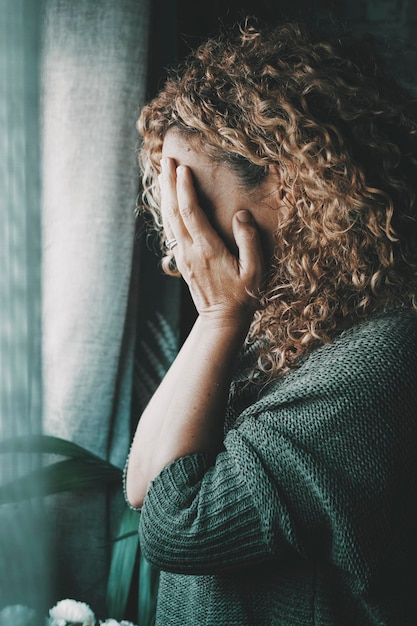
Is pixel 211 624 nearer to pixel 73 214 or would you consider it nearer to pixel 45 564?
pixel 45 564

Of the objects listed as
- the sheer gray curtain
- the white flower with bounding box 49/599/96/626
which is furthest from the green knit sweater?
the sheer gray curtain

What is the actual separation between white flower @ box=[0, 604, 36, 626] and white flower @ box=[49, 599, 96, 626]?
0.14ft

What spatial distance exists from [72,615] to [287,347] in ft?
2.11

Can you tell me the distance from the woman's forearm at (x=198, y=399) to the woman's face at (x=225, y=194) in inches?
5.4

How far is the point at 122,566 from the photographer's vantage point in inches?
53.5

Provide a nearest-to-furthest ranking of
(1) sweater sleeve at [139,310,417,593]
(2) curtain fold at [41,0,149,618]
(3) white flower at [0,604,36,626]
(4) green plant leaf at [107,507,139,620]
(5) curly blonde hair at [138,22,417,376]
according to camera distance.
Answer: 1. (1) sweater sleeve at [139,310,417,593]
2. (5) curly blonde hair at [138,22,417,376]
3. (3) white flower at [0,604,36,626]
4. (2) curtain fold at [41,0,149,618]
5. (4) green plant leaf at [107,507,139,620]

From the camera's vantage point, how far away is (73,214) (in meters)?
1.29

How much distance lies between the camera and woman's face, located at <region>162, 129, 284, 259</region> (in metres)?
0.83

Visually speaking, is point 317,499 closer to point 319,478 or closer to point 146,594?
point 319,478

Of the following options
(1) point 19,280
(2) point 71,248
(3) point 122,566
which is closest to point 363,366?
(1) point 19,280

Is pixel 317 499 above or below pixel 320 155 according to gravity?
below

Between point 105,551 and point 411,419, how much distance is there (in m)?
1.00

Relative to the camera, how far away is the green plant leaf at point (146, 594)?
135 cm

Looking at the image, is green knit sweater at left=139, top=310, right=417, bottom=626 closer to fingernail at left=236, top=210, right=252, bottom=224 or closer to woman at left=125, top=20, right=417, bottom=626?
woman at left=125, top=20, right=417, bottom=626
